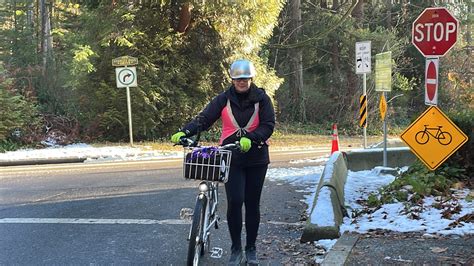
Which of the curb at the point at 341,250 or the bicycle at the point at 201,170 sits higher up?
the bicycle at the point at 201,170

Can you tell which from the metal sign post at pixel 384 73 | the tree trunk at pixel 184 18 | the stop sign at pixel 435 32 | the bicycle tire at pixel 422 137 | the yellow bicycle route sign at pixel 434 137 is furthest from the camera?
the tree trunk at pixel 184 18

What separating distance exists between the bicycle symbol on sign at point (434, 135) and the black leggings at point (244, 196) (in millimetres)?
2921

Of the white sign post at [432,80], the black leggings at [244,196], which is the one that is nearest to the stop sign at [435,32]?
the white sign post at [432,80]

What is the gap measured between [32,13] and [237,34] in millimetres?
25276

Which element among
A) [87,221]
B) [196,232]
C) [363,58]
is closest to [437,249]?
[196,232]

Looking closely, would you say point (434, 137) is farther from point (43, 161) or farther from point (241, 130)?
point (43, 161)

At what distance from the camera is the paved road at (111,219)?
5715 millimetres

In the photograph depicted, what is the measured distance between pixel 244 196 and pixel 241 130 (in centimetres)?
66

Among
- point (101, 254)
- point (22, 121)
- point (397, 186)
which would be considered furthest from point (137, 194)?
point (22, 121)

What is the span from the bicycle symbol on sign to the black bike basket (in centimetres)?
346

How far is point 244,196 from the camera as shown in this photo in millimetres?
4988

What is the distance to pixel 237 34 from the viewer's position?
20656 millimetres

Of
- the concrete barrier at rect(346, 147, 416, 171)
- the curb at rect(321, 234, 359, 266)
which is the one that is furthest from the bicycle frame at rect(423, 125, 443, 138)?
the concrete barrier at rect(346, 147, 416, 171)

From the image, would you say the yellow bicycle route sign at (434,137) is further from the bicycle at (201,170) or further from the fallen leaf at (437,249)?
the bicycle at (201,170)
